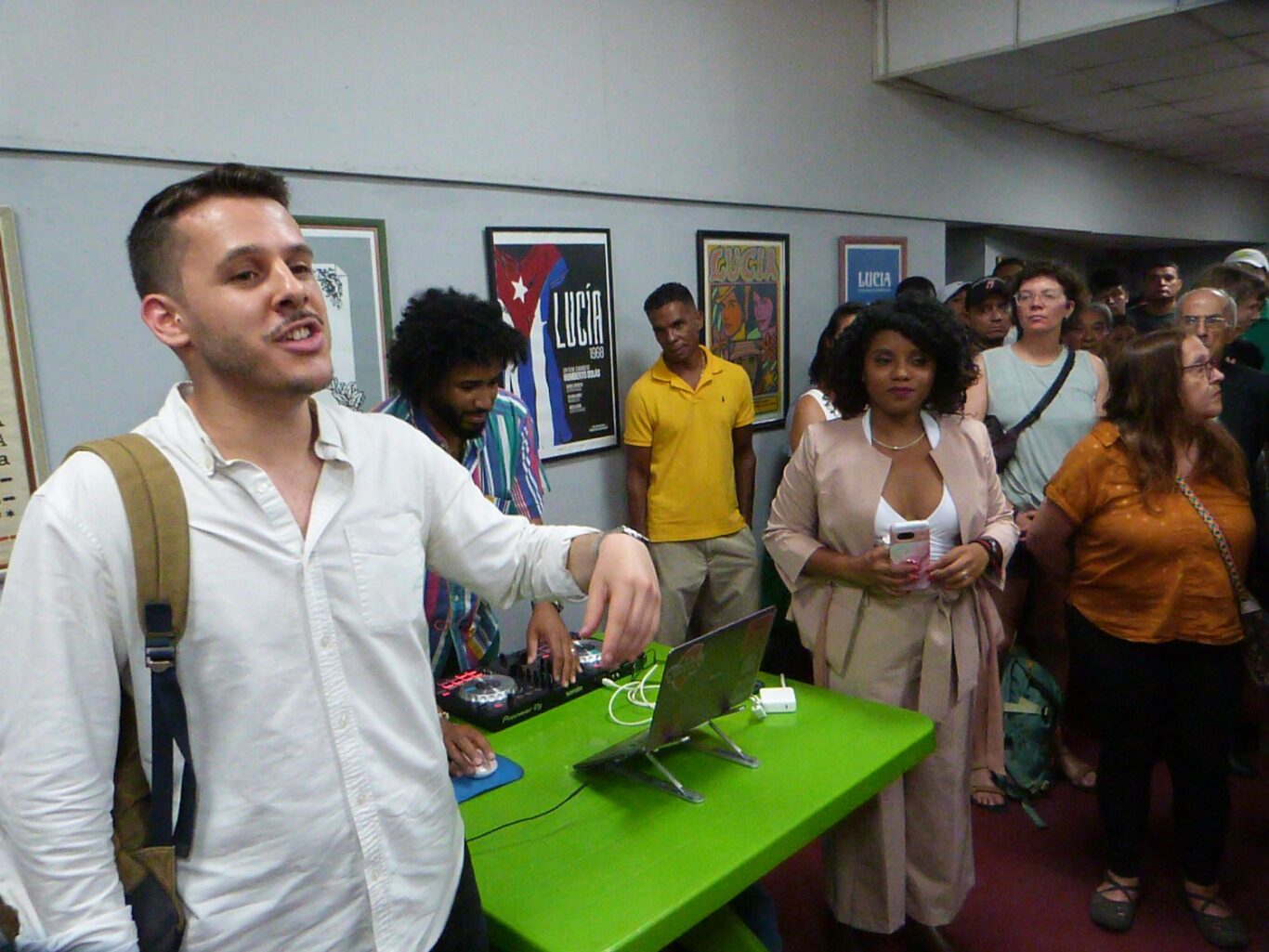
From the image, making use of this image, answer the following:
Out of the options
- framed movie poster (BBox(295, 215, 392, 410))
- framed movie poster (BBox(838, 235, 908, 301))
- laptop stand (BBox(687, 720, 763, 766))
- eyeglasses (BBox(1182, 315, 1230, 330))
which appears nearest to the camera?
laptop stand (BBox(687, 720, 763, 766))

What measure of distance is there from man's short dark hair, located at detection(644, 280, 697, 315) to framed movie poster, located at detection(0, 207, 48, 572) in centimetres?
209

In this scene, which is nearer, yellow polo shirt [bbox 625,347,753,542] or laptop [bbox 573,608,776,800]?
laptop [bbox 573,608,776,800]

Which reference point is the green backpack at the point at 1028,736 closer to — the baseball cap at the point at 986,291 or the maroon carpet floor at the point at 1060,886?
the maroon carpet floor at the point at 1060,886

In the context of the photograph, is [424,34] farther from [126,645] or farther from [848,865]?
→ [848,865]

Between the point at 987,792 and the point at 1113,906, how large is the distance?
0.68 meters

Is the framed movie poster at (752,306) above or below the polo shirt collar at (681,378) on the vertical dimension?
above

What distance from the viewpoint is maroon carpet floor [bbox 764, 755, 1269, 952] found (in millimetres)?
2348

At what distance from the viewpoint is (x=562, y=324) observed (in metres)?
3.33

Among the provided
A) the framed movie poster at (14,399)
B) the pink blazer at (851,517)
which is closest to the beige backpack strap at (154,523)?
the framed movie poster at (14,399)

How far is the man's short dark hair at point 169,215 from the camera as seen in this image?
3.31ft

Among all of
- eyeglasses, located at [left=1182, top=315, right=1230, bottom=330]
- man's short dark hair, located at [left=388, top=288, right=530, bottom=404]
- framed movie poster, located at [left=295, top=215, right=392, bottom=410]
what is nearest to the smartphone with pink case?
man's short dark hair, located at [left=388, top=288, right=530, bottom=404]

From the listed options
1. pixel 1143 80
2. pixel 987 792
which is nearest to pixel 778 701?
pixel 987 792

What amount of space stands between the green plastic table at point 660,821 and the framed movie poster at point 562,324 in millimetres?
1608

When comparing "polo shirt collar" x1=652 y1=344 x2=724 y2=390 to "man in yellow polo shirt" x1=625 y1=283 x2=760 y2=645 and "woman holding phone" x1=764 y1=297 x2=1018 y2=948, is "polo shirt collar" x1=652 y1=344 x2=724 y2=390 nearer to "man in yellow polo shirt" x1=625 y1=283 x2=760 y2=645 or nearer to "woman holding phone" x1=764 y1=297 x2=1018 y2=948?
"man in yellow polo shirt" x1=625 y1=283 x2=760 y2=645
